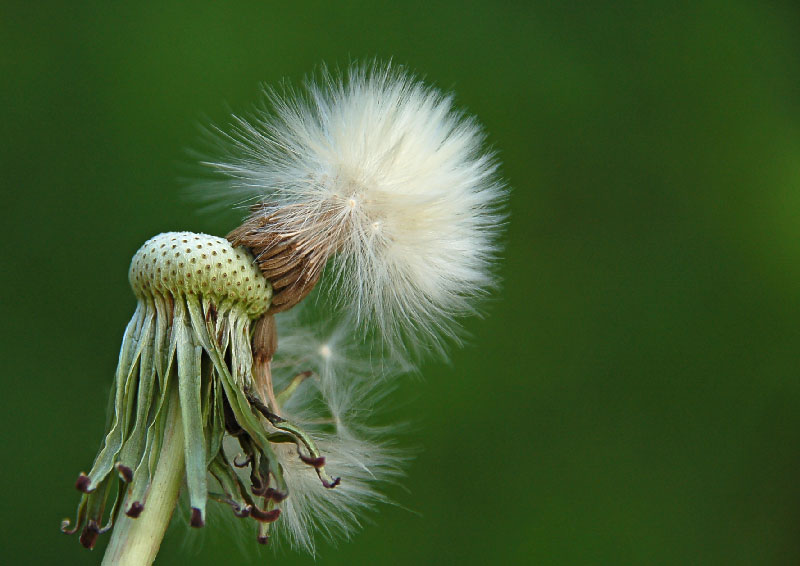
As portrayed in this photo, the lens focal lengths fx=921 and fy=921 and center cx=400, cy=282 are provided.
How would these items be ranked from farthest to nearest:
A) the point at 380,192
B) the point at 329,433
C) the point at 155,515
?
1. the point at 329,433
2. the point at 380,192
3. the point at 155,515

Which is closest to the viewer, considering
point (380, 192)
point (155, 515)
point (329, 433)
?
point (155, 515)

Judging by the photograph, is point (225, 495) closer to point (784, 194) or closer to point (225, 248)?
point (225, 248)

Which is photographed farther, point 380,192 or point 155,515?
point 380,192

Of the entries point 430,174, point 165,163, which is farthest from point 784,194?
point 430,174

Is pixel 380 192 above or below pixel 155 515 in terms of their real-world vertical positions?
above

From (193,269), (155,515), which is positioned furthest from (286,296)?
(155,515)

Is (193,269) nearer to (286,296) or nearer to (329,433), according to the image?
(286,296)

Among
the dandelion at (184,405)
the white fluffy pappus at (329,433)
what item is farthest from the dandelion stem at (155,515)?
the white fluffy pappus at (329,433)
